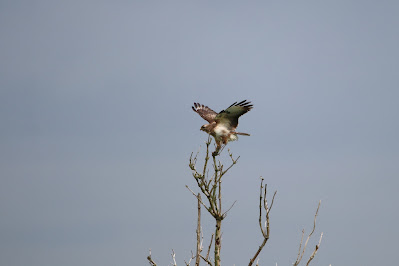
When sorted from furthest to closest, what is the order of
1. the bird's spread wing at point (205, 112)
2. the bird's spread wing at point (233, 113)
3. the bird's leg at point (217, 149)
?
the bird's spread wing at point (205, 112), the bird's spread wing at point (233, 113), the bird's leg at point (217, 149)

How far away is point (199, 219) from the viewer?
30.4 ft

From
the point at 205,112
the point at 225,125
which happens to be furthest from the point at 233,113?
the point at 205,112

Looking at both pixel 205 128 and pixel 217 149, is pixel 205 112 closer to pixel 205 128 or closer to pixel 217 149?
pixel 205 128

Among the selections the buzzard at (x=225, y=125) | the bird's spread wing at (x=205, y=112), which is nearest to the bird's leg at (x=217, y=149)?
the buzzard at (x=225, y=125)

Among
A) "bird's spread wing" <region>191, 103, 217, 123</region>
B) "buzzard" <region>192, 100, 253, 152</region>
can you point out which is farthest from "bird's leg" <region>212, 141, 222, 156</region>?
"bird's spread wing" <region>191, 103, 217, 123</region>

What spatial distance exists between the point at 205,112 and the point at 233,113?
2517 millimetres

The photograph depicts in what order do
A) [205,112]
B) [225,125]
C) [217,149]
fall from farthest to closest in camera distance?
[205,112], [225,125], [217,149]

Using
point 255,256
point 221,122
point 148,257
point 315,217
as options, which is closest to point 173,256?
point 148,257

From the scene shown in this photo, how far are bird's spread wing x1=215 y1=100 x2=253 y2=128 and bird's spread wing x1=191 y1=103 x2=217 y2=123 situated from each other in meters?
0.88

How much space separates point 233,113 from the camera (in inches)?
515

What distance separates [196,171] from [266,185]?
5.52ft

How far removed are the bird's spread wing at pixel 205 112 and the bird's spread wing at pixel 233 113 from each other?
2.90 feet

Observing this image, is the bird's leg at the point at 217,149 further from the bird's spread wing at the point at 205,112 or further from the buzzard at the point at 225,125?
the bird's spread wing at the point at 205,112

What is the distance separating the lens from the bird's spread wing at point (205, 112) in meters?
14.8
